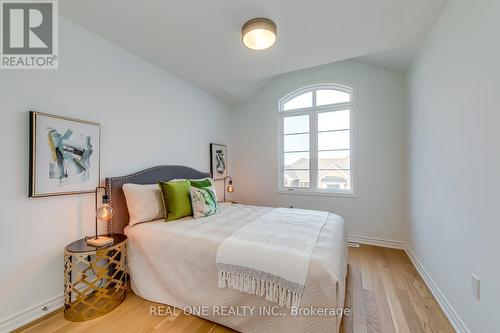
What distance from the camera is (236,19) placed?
1.83 meters

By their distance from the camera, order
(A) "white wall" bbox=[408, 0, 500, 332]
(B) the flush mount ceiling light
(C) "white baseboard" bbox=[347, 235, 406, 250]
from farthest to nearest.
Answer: (C) "white baseboard" bbox=[347, 235, 406, 250], (B) the flush mount ceiling light, (A) "white wall" bbox=[408, 0, 500, 332]

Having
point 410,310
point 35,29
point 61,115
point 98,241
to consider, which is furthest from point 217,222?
point 35,29

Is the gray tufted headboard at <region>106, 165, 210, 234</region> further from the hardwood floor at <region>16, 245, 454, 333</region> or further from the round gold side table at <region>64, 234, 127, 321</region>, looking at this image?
the hardwood floor at <region>16, 245, 454, 333</region>

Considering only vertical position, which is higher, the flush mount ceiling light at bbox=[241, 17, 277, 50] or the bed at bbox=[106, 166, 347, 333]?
the flush mount ceiling light at bbox=[241, 17, 277, 50]

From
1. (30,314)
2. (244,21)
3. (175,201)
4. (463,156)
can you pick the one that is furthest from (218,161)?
(463,156)

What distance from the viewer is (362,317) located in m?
1.67

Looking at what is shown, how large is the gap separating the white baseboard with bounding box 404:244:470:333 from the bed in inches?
31.1

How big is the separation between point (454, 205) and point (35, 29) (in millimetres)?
3673

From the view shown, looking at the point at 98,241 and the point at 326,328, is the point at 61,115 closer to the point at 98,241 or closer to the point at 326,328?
the point at 98,241

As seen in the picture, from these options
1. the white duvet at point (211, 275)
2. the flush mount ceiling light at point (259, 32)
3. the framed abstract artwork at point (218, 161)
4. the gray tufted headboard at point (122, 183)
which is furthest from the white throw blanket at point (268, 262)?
the framed abstract artwork at point (218, 161)

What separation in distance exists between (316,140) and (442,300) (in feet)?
8.33

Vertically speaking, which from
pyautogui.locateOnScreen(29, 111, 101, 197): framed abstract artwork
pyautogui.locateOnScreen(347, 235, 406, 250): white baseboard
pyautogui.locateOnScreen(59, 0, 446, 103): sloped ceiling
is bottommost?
pyautogui.locateOnScreen(347, 235, 406, 250): white baseboard

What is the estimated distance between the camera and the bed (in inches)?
50.3

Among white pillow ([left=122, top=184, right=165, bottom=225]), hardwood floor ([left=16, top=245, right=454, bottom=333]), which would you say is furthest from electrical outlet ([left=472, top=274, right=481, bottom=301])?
white pillow ([left=122, top=184, right=165, bottom=225])
